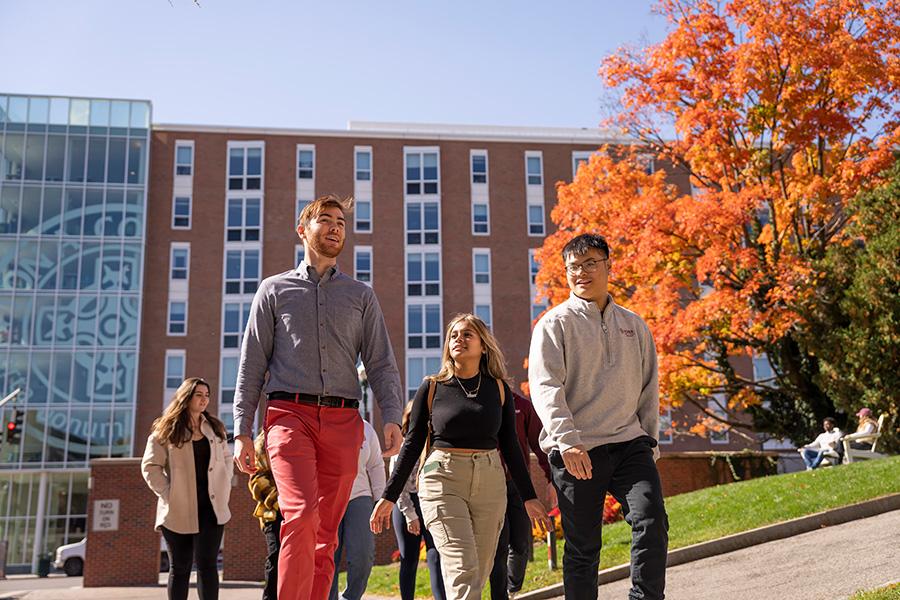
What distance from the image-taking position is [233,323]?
1905 inches

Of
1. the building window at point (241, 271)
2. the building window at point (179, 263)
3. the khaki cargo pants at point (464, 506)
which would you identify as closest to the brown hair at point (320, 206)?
the khaki cargo pants at point (464, 506)

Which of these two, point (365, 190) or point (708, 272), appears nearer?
point (708, 272)

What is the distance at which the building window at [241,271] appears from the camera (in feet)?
160

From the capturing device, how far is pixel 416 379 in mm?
48969

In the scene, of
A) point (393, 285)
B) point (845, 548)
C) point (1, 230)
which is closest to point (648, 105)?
point (845, 548)

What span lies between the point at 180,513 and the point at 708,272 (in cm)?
1570

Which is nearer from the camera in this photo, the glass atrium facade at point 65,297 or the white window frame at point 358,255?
the glass atrium facade at point 65,297

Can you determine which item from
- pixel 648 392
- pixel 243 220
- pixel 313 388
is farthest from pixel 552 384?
pixel 243 220

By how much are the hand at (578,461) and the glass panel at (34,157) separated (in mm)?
47154

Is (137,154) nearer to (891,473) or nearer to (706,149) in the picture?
(706,149)

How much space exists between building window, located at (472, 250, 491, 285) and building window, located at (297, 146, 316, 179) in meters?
9.48

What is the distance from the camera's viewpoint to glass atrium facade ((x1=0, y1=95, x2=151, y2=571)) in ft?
146

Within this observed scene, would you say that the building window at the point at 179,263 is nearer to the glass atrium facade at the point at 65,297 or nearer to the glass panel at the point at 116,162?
the glass atrium facade at the point at 65,297

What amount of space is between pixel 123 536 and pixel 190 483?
2244 cm
